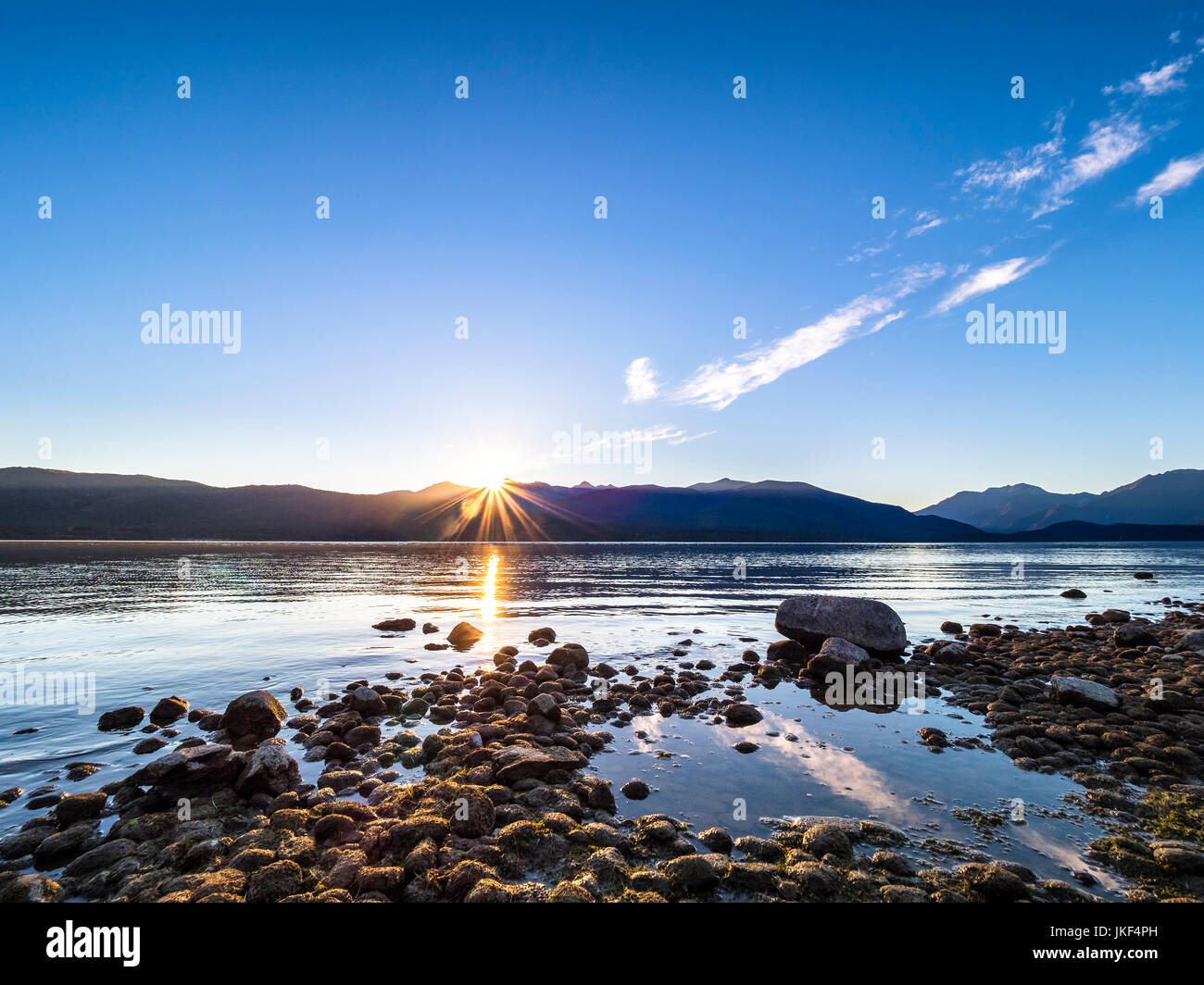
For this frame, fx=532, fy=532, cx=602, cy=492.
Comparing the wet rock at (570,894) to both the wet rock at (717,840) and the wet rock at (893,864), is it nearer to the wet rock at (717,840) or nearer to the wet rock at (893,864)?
the wet rock at (717,840)

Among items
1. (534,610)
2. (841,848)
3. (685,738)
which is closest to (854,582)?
(534,610)

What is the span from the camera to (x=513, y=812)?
27.3 ft

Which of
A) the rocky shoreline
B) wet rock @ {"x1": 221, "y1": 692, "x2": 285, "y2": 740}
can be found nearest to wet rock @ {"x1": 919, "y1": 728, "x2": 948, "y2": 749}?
the rocky shoreline

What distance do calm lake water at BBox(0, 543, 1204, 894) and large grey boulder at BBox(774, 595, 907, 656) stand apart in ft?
6.51

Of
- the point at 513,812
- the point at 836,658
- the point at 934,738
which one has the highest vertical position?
the point at 513,812

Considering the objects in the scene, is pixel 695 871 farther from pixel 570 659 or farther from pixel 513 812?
pixel 570 659

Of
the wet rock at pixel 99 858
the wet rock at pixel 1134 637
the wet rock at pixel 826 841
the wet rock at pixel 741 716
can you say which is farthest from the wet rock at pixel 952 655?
the wet rock at pixel 99 858

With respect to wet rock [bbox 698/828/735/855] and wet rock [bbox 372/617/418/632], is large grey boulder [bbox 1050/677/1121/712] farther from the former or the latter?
wet rock [bbox 372/617/418/632]

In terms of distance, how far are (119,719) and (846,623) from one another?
870 inches

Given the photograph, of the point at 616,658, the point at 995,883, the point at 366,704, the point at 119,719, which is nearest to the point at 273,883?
the point at 366,704

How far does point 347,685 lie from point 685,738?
Answer: 1055cm

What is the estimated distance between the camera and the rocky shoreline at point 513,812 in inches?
255

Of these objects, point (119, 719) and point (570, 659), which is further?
point (570, 659)

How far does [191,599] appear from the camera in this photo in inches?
1419
